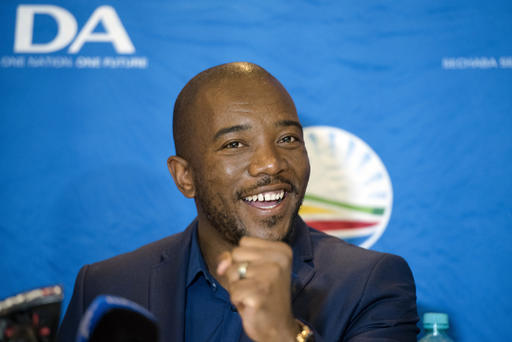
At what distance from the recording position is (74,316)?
1.76 metres

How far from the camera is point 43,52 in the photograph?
226 cm

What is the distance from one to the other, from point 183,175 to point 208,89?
271 millimetres

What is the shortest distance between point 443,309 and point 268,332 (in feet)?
3.83

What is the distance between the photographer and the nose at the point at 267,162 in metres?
1.50

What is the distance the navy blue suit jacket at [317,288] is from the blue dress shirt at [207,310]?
1.7 inches

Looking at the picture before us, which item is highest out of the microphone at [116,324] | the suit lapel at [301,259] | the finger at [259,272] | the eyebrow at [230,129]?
the eyebrow at [230,129]

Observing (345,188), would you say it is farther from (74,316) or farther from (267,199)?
(74,316)

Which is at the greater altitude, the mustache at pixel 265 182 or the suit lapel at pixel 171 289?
the mustache at pixel 265 182

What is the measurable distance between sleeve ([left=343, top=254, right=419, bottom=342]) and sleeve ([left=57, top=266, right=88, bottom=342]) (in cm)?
80

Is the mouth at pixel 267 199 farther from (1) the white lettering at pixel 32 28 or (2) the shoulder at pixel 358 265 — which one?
(1) the white lettering at pixel 32 28

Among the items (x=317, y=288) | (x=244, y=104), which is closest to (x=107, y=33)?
(x=244, y=104)

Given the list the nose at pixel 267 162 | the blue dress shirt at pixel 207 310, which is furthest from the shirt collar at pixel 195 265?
the nose at pixel 267 162

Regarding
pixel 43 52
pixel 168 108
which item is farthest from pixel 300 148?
pixel 43 52

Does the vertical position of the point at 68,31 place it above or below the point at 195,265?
above
